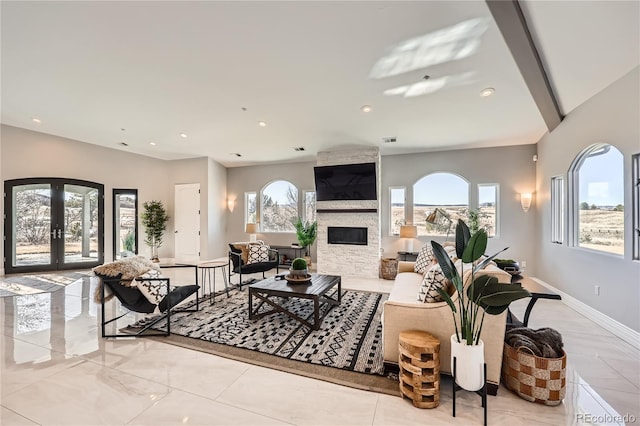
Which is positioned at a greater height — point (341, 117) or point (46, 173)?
point (341, 117)

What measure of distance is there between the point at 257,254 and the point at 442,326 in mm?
3916

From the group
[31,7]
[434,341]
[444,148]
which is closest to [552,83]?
[444,148]

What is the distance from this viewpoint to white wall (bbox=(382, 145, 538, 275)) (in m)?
5.43

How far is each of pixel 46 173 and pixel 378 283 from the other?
26.0ft

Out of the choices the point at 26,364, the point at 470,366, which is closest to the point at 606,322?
the point at 470,366

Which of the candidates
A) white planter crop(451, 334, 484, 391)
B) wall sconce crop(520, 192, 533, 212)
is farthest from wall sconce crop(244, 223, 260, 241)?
wall sconce crop(520, 192, 533, 212)

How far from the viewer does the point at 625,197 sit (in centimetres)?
298

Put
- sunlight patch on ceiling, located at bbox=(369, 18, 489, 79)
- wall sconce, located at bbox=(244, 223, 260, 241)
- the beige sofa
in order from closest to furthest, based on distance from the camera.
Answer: the beige sofa, sunlight patch on ceiling, located at bbox=(369, 18, 489, 79), wall sconce, located at bbox=(244, 223, 260, 241)

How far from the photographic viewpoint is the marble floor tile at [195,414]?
1.67m

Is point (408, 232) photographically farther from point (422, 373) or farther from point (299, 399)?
point (299, 399)

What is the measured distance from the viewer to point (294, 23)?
2521mm

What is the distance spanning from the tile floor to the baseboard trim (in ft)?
0.40

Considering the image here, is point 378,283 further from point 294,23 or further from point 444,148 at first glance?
point 294,23

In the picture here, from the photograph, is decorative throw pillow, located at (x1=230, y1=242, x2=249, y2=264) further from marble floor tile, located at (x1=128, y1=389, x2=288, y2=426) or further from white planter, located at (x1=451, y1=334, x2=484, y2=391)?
white planter, located at (x1=451, y1=334, x2=484, y2=391)
